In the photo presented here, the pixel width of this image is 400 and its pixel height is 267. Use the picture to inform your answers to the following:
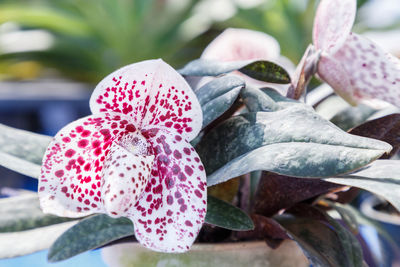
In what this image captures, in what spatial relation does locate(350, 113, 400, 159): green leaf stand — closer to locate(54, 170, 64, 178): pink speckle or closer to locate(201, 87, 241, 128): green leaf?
locate(201, 87, 241, 128): green leaf

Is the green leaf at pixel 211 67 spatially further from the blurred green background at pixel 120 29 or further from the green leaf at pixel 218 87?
the blurred green background at pixel 120 29

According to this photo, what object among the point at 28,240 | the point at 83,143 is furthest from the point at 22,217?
the point at 83,143

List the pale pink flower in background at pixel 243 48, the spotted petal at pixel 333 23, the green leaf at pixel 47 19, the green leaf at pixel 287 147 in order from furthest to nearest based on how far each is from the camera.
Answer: the green leaf at pixel 47 19, the pale pink flower in background at pixel 243 48, the spotted petal at pixel 333 23, the green leaf at pixel 287 147

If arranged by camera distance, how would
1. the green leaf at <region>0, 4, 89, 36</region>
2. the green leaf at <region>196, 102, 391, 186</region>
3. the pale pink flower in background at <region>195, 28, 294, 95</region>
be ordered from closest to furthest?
the green leaf at <region>196, 102, 391, 186</region> < the pale pink flower in background at <region>195, 28, 294, 95</region> < the green leaf at <region>0, 4, 89, 36</region>

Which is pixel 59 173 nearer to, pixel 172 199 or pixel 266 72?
pixel 172 199

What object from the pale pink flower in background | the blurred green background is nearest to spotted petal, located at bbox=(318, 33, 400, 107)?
the pale pink flower in background

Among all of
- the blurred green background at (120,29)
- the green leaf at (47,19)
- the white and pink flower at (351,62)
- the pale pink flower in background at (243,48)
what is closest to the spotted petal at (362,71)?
the white and pink flower at (351,62)
